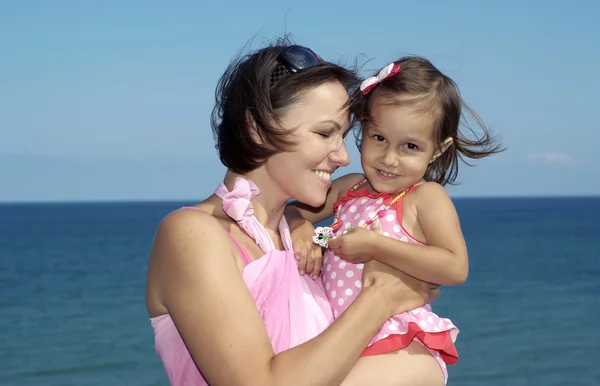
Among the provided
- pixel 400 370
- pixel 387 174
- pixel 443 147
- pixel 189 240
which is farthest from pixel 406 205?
pixel 189 240

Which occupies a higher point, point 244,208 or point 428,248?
point 244,208

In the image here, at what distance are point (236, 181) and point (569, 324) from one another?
19.2m

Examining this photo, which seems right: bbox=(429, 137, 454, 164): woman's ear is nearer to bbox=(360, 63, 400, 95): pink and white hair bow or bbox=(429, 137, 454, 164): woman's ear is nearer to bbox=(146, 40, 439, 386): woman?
bbox=(360, 63, 400, 95): pink and white hair bow

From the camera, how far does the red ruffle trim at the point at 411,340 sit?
3646 millimetres

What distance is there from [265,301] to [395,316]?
0.65 meters

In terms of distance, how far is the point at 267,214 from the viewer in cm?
383

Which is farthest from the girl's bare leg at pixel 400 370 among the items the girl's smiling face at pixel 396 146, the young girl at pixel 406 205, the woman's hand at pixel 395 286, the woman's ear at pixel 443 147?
the woman's ear at pixel 443 147

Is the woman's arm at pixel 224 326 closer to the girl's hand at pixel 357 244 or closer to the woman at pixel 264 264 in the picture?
the woman at pixel 264 264

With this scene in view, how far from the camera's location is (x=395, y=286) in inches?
144

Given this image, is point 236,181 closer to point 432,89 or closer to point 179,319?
point 179,319

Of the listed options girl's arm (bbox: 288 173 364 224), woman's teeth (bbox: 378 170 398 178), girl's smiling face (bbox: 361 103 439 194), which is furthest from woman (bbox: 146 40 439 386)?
girl's arm (bbox: 288 173 364 224)

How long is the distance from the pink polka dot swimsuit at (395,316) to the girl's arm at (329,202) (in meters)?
0.22

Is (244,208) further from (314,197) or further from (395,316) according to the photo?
(395,316)

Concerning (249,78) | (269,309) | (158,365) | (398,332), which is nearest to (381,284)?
(398,332)
